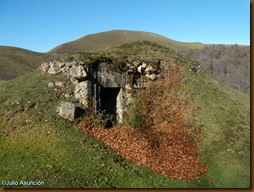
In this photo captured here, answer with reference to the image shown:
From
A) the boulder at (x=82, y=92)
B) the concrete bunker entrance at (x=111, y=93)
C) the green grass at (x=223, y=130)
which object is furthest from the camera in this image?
the concrete bunker entrance at (x=111, y=93)

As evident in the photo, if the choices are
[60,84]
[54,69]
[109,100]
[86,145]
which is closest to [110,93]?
[109,100]

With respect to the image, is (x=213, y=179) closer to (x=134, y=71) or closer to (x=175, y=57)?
(x=134, y=71)

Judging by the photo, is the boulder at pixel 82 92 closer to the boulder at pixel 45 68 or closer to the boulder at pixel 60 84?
the boulder at pixel 60 84

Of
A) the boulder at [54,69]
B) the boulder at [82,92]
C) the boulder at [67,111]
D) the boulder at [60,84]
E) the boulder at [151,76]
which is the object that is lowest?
the boulder at [67,111]

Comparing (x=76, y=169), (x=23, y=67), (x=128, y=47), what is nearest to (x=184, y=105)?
(x=128, y=47)

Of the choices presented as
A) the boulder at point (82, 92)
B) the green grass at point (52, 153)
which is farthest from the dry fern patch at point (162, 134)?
the boulder at point (82, 92)

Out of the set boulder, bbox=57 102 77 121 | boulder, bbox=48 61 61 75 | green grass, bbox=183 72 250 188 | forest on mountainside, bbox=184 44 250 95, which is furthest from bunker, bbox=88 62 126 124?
forest on mountainside, bbox=184 44 250 95

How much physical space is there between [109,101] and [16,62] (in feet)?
Answer: 158

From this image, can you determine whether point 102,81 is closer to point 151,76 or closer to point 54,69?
point 54,69

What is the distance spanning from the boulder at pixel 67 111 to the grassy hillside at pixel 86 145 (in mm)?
341

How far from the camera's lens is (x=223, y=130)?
1622 cm

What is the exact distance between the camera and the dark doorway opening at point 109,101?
18.7 metres

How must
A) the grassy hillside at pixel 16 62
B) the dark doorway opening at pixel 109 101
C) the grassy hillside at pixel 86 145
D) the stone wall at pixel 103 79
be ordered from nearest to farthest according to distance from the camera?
the grassy hillside at pixel 86 145 → the stone wall at pixel 103 79 → the dark doorway opening at pixel 109 101 → the grassy hillside at pixel 16 62

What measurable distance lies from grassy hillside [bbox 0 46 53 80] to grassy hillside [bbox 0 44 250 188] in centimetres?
3552
